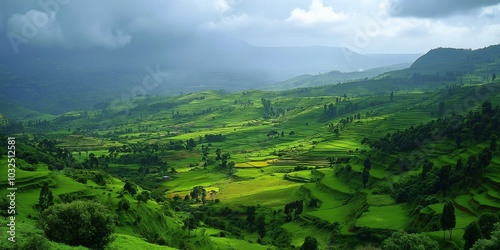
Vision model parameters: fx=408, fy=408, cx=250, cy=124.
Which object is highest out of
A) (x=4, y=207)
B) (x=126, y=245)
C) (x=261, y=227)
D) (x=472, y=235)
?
(x=4, y=207)

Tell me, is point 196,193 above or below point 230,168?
below

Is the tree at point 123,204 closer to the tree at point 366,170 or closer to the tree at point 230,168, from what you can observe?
the tree at point 366,170

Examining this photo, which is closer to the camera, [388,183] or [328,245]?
[328,245]

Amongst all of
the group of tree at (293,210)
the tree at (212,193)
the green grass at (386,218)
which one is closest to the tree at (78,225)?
the green grass at (386,218)

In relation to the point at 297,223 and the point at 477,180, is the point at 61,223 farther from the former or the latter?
the point at 477,180

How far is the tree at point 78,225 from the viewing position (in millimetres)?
43469

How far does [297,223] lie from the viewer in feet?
322

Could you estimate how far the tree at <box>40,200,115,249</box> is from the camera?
43.5 m

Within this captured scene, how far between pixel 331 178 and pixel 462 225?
59327 millimetres

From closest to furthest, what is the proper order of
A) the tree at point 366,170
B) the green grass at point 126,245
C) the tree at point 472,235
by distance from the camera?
the green grass at point 126,245, the tree at point 472,235, the tree at point 366,170

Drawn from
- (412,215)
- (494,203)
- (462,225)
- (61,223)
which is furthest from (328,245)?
(61,223)

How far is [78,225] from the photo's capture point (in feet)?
145

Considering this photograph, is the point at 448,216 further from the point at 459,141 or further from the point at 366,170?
the point at 459,141

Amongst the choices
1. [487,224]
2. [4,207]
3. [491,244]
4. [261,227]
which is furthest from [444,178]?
[4,207]
